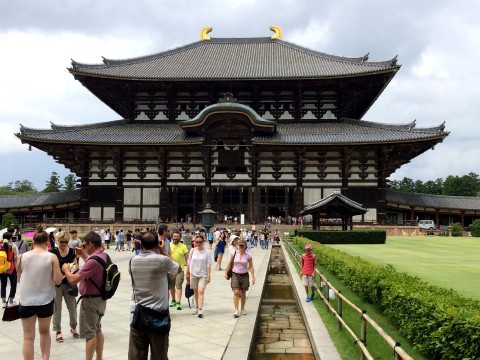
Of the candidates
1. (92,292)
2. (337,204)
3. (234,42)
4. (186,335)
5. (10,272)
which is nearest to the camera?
(92,292)

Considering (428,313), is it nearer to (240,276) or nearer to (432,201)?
(240,276)

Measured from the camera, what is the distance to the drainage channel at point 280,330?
8148 mm

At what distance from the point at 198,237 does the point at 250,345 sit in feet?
10.3

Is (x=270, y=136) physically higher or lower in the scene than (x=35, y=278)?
higher

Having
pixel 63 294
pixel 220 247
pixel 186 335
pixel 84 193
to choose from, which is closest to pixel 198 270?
pixel 186 335

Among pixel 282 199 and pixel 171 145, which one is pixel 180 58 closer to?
pixel 171 145

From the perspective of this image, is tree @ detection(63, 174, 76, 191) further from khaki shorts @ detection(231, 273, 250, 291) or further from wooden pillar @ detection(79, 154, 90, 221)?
khaki shorts @ detection(231, 273, 250, 291)

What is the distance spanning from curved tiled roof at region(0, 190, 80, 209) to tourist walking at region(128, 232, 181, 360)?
41.1 metres

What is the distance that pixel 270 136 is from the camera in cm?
4016

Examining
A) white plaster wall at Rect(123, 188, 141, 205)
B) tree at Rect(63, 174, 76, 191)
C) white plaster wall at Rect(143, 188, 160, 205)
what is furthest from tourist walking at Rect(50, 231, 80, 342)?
tree at Rect(63, 174, 76, 191)

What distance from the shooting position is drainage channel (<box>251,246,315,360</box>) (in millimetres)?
8148

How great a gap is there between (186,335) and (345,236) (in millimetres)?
23137

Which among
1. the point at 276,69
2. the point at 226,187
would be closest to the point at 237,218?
the point at 226,187

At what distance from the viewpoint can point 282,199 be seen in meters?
41.1
